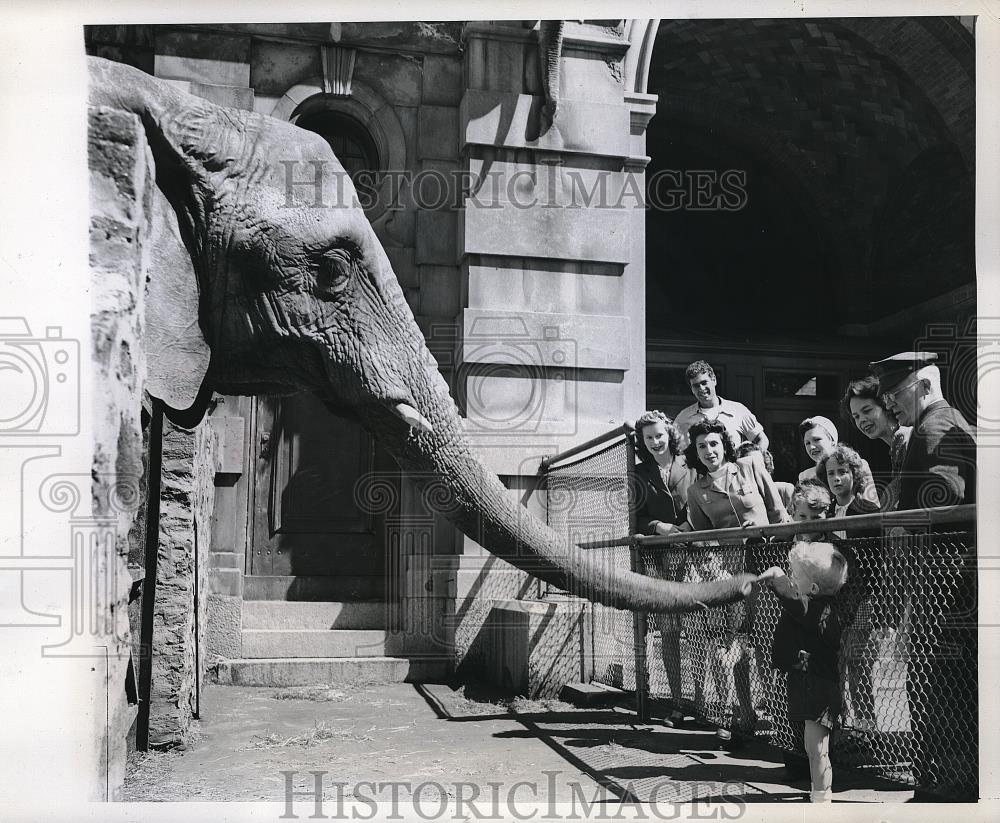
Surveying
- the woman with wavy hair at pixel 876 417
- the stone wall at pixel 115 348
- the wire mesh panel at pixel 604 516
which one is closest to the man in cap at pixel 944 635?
the woman with wavy hair at pixel 876 417

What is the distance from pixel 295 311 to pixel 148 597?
269 centimetres

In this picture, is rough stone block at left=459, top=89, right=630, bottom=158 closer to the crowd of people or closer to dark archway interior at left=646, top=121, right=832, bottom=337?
the crowd of people

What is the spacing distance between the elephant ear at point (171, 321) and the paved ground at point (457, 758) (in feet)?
6.70

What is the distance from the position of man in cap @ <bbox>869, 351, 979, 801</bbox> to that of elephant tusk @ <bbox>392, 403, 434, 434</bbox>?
219 centimetres

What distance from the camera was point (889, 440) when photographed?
16.1 feet

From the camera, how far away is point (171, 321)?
3.12 meters

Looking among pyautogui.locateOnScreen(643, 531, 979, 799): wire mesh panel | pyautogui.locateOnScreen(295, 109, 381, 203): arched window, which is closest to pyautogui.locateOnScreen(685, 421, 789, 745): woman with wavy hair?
pyautogui.locateOnScreen(643, 531, 979, 799): wire mesh panel

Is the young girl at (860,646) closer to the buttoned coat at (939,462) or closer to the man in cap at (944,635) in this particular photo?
the man in cap at (944,635)

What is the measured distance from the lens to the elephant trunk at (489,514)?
3.33 meters

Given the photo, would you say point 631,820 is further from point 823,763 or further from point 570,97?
point 570,97

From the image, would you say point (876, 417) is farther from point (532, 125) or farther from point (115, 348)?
point (532, 125)

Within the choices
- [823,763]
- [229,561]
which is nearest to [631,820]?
[823,763]

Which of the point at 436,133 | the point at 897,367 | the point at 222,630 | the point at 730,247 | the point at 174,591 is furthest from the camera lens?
the point at 730,247

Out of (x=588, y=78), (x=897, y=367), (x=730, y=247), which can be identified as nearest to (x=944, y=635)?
(x=897, y=367)
